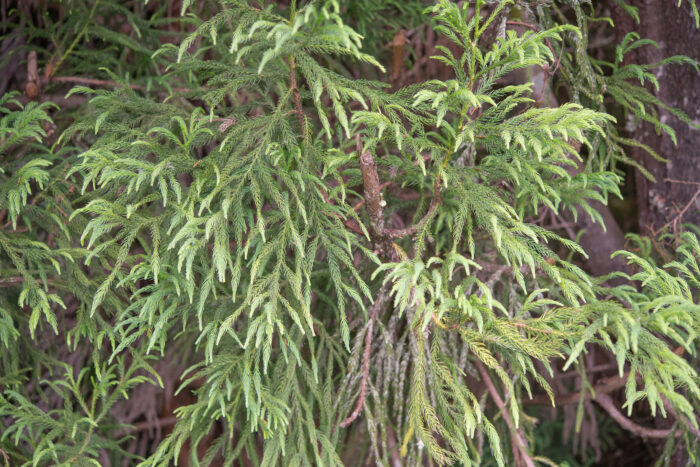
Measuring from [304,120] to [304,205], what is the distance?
184mm

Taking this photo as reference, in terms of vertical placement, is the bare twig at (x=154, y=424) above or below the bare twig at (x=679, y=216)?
below

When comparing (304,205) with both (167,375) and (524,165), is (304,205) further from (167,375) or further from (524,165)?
(167,375)

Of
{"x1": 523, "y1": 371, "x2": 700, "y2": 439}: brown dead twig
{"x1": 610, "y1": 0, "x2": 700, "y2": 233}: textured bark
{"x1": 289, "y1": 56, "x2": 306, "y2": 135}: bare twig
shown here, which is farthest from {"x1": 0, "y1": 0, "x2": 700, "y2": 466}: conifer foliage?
{"x1": 610, "y1": 0, "x2": 700, "y2": 233}: textured bark

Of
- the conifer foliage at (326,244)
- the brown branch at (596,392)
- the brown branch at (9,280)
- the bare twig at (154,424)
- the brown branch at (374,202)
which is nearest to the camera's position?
the conifer foliage at (326,244)

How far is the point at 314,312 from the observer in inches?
63.1

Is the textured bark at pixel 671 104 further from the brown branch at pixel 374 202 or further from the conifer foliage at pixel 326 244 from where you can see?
the brown branch at pixel 374 202

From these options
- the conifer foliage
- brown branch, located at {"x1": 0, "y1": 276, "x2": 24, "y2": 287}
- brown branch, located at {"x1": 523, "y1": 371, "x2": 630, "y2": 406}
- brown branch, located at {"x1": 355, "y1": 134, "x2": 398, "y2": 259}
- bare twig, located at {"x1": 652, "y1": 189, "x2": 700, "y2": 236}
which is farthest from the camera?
brown branch, located at {"x1": 523, "y1": 371, "x2": 630, "y2": 406}

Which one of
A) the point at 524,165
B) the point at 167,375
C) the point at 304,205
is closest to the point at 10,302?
the point at 167,375

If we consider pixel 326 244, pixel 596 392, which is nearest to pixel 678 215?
pixel 596 392

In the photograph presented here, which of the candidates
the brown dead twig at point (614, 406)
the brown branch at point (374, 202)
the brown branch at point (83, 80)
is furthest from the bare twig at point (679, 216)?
the brown branch at point (83, 80)

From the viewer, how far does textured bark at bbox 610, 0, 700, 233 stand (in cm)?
173

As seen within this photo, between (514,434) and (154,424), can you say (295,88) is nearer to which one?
(514,434)

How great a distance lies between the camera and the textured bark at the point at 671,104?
1.73 meters

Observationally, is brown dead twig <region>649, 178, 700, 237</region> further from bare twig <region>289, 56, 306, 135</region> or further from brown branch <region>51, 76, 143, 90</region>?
brown branch <region>51, 76, 143, 90</region>
